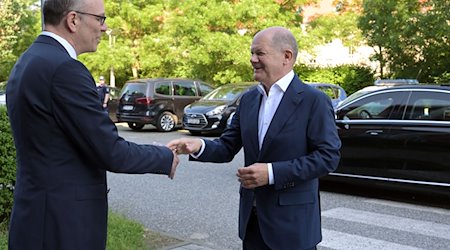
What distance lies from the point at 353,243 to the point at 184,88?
45.1 ft

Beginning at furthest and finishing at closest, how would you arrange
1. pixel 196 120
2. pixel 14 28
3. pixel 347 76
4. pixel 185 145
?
pixel 14 28 < pixel 347 76 < pixel 196 120 < pixel 185 145

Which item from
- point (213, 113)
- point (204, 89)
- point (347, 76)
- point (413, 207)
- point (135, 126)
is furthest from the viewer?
point (347, 76)

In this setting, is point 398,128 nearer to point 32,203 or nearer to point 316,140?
point 316,140

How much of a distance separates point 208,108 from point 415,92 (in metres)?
9.20

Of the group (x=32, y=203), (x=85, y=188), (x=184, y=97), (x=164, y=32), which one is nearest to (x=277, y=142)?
(x=85, y=188)

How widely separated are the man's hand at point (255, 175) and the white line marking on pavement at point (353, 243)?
3.09 meters

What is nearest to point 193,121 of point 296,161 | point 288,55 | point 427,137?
point 427,137

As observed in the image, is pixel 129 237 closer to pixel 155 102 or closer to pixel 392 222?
pixel 392 222

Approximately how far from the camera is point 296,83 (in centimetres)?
289

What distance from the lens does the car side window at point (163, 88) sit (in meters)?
18.1

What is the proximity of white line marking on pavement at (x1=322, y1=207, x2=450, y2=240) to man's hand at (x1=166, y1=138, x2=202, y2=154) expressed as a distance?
3.88 metres

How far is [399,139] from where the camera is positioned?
7.29 m

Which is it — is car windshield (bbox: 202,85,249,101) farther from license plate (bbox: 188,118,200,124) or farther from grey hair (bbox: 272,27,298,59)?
grey hair (bbox: 272,27,298,59)

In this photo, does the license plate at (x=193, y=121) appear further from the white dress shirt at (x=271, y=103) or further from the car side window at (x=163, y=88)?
the white dress shirt at (x=271, y=103)
